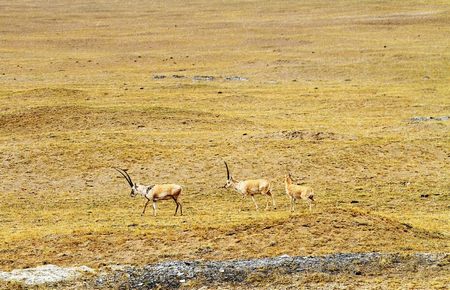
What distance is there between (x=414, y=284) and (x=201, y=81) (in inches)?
2117

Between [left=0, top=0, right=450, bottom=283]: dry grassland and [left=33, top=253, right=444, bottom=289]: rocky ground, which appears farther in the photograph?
[left=0, top=0, right=450, bottom=283]: dry grassland

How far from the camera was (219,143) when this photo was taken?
41.8 metres

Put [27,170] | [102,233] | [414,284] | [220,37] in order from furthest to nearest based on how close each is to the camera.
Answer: [220,37], [27,170], [102,233], [414,284]

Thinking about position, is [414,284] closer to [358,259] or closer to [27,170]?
[358,259]

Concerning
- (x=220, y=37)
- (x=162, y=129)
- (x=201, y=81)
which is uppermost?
(x=220, y=37)

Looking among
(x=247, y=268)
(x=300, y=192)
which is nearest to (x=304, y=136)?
(x=300, y=192)

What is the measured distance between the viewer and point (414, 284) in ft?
64.6

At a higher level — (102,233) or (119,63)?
(119,63)

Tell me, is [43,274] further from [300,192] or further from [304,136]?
[304,136]

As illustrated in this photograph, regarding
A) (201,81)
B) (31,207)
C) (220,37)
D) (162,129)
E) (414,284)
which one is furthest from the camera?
(220,37)

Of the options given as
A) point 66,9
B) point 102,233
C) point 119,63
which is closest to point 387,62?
point 119,63

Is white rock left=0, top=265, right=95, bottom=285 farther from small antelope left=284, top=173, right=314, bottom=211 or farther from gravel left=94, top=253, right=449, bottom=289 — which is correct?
small antelope left=284, top=173, right=314, bottom=211

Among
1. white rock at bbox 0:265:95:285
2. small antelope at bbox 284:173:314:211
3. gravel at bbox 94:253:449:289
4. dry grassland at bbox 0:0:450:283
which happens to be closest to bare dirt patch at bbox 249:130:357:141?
dry grassland at bbox 0:0:450:283

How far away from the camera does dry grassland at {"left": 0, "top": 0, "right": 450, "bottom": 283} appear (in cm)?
2375
